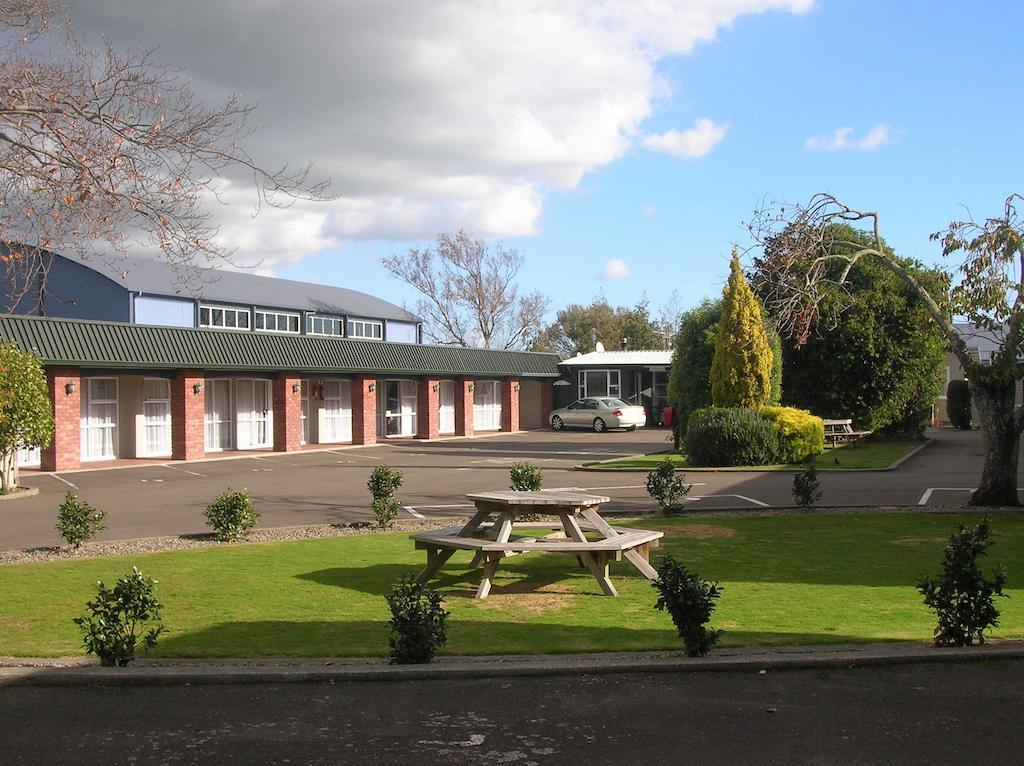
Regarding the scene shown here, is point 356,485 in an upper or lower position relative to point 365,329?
lower

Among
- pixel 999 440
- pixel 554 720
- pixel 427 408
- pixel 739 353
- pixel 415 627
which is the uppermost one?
pixel 739 353

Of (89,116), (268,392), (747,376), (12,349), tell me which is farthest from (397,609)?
(268,392)

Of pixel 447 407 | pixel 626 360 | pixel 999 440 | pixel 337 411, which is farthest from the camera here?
pixel 626 360

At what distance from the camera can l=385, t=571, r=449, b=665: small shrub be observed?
6.59 metres

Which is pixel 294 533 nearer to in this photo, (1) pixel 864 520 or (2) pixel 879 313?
(1) pixel 864 520

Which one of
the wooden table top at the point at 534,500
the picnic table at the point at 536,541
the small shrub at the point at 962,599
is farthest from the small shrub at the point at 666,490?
the small shrub at the point at 962,599

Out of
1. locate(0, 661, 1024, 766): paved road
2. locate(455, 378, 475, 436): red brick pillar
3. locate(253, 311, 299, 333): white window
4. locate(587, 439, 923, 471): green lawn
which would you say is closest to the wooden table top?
locate(0, 661, 1024, 766): paved road

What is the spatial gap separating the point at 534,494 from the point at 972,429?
4020 centimetres

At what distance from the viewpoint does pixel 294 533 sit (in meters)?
13.4

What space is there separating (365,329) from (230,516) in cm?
3953

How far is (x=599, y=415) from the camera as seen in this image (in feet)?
148

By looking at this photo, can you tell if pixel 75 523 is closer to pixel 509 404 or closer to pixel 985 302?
pixel 985 302


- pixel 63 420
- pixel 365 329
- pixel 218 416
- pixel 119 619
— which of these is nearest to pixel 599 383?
pixel 365 329

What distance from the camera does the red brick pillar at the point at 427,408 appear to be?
39.3 metres
